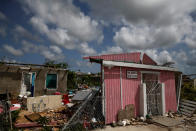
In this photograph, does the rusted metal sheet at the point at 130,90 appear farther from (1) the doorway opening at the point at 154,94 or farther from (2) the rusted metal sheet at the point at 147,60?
(2) the rusted metal sheet at the point at 147,60

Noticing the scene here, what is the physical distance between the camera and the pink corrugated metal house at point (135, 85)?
599cm

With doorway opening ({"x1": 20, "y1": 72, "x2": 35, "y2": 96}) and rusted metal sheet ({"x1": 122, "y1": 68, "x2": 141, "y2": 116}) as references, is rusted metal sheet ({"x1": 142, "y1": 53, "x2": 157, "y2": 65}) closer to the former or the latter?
rusted metal sheet ({"x1": 122, "y1": 68, "x2": 141, "y2": 116})

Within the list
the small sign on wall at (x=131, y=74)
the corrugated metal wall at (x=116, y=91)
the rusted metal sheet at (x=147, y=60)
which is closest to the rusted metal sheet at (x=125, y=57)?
the rusted metal sheet at (x=147, y=60)

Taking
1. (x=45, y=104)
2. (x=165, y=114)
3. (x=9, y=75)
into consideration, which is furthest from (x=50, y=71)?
(x=165, y=114)

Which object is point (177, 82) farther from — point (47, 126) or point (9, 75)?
point (9, 75)

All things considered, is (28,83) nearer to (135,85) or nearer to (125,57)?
(125,57)

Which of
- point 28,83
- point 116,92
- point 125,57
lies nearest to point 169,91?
point 125,57

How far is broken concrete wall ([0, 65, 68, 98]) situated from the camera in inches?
354

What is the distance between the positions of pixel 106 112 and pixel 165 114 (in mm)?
4277

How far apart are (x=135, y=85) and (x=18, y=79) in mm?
8989

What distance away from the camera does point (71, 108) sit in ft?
23.3

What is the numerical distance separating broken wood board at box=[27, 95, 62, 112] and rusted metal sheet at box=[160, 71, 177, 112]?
7516mm

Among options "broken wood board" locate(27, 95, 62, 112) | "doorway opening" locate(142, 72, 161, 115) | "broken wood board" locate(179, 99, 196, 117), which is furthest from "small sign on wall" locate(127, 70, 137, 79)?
"broken wood board" locate(27, 95, 62, 112)

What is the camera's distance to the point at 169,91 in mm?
8266
